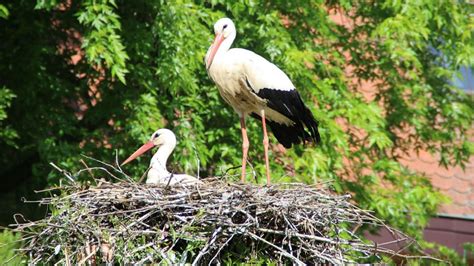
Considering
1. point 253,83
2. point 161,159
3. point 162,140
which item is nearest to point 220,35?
point 253,83

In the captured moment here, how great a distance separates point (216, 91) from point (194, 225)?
353 cm

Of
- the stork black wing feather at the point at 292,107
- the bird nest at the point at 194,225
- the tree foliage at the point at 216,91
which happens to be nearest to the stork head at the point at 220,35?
the stork black wing feather at the point at 292,107

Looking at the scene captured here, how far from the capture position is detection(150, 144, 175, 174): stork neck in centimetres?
676

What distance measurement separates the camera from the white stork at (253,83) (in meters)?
7.15

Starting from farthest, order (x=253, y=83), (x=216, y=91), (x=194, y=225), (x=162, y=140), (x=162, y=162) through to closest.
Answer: (x=216, y=91) → (x=162, y=140) → (x=253, y=83) → (x=162, y=162) → (x=194, y=225)

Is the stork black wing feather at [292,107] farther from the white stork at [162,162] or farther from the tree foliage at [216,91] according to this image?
the tree foliage at [216,91]

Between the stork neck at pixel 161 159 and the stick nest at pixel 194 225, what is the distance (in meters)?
0.95

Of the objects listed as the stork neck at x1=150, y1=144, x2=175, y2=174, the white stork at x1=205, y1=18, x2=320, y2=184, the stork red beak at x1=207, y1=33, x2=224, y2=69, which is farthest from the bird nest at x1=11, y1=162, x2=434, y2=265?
the stork red beak at x1=207, y1=33, x2=224, y2=69

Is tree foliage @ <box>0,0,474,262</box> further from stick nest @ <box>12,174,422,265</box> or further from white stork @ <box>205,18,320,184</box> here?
stick nest @ <box>12,174,422,265</box>

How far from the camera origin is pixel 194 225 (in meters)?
5.41

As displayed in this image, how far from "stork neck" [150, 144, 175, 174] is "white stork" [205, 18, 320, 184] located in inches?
21.3

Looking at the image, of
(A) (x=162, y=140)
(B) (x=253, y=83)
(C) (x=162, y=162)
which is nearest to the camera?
(C) (x=162, y=162)

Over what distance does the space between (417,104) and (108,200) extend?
199 inches

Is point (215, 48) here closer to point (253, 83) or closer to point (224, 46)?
point (224, 46)
